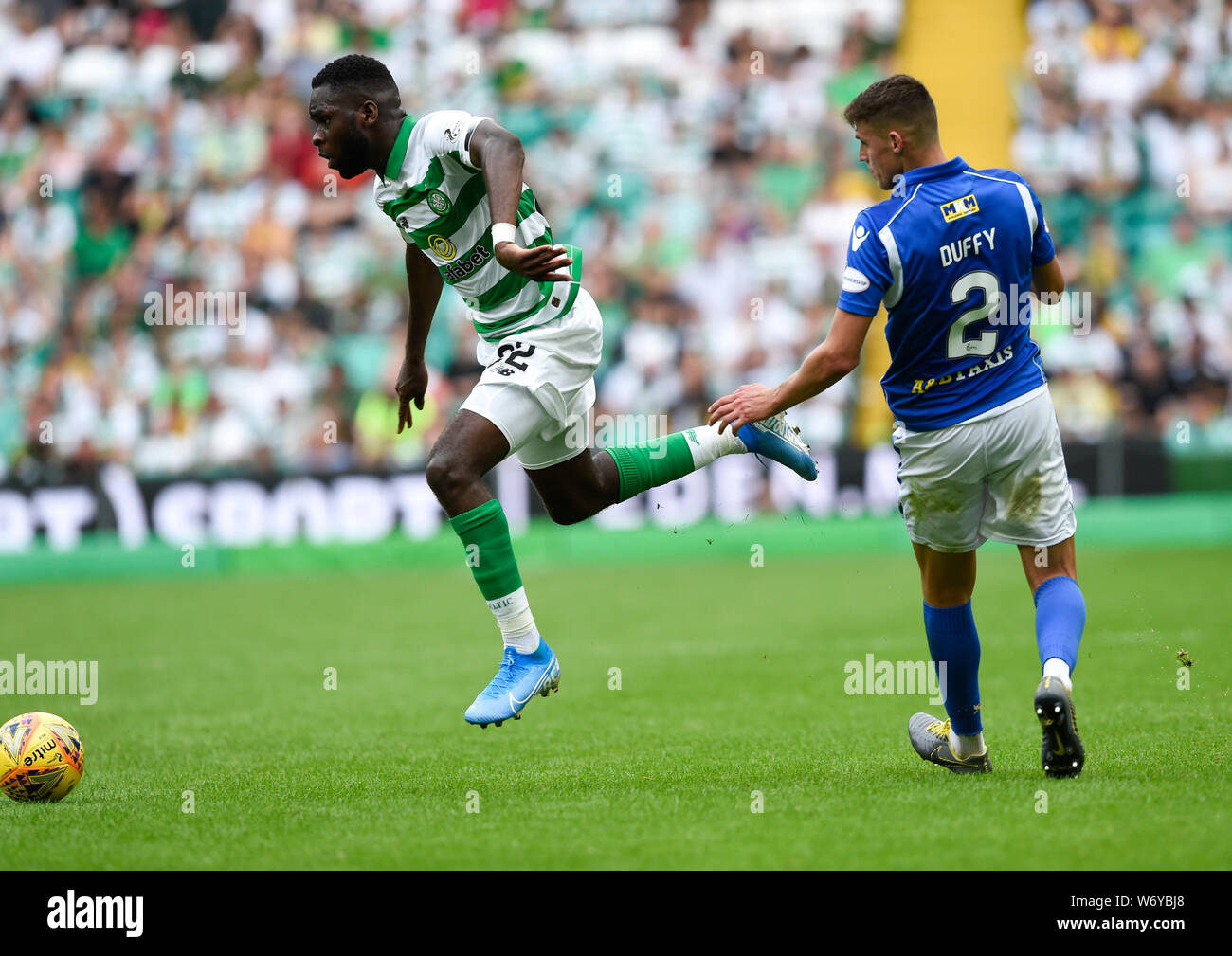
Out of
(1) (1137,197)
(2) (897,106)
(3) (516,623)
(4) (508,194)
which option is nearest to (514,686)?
(3) (516,623)

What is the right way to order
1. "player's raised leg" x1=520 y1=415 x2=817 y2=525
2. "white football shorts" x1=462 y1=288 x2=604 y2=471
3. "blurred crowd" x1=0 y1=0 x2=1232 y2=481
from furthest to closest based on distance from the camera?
"blurred crowd" x1=0 y1=0 x2=1232 y2=481 → "player's raised leg" x1=520 y1=415 x2=817 y2=525 → "white football shorts" x1=462 y1=288 x2=604 y2=471

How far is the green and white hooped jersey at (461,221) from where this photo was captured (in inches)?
244

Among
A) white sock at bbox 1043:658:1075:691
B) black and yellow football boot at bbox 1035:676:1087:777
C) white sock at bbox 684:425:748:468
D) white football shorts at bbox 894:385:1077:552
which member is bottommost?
black and yellow football boot at bbox 1035:676:1087:777

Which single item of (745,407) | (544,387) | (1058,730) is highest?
(544,387)

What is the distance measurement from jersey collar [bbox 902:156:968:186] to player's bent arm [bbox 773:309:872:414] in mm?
518

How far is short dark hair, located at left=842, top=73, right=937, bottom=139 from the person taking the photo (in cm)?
546

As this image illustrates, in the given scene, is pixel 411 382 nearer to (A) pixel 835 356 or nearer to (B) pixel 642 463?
(B) pixel 642 463

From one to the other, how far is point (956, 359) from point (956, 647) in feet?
3.64

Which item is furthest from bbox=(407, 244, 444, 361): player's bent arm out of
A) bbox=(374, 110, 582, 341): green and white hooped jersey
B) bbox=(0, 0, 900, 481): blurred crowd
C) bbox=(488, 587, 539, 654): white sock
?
bbox=(0, 0, 900, 481): blurred crowd

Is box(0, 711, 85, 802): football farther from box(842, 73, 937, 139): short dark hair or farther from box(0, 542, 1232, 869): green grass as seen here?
box(842, 73, 937, 139): short dark hair

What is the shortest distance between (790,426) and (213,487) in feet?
35.6

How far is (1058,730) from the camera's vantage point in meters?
5.17

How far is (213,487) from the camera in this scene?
16500mm
